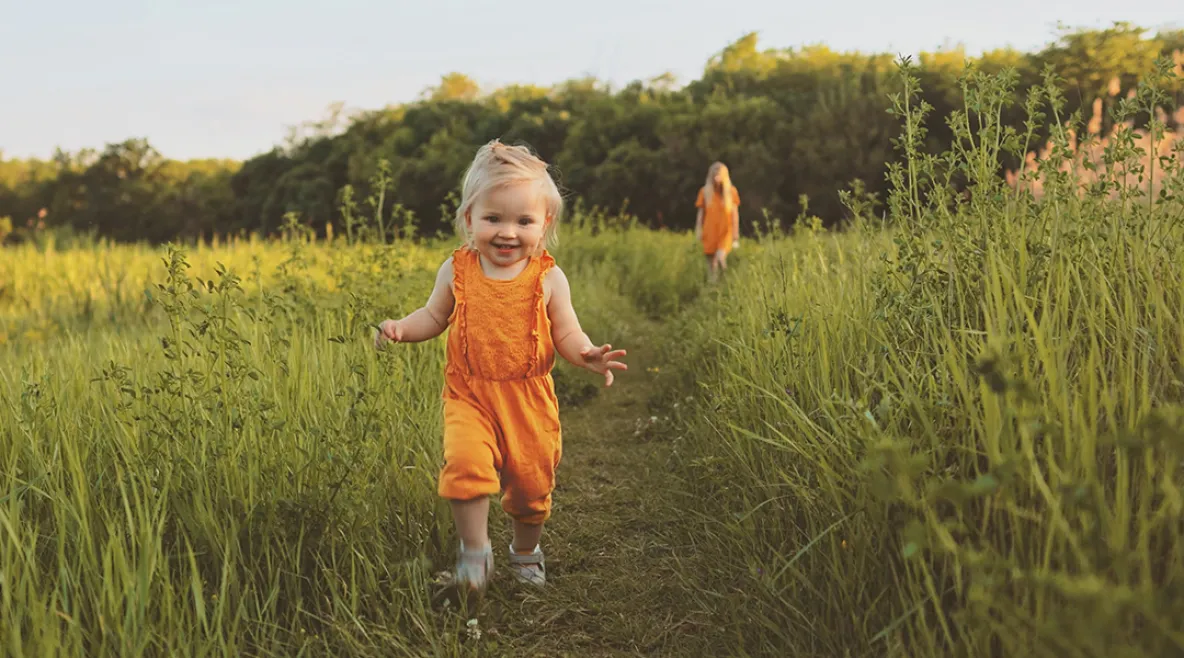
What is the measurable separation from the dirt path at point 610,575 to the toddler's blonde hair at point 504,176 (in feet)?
3.99

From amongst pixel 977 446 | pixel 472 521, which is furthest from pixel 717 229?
pixel 977 446

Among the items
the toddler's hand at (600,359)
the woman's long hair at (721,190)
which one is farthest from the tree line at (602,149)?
the toddler's hand at (600,359)

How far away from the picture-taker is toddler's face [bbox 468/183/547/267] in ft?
8.98

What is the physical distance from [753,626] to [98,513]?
1.93 m

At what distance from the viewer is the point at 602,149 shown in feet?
73.3

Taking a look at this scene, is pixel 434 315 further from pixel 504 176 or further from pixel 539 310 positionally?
pixel 504 176

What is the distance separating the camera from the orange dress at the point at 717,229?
397 inches

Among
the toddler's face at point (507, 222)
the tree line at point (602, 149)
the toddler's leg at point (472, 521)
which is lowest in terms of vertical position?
the toddler's leg at point (472, 521)

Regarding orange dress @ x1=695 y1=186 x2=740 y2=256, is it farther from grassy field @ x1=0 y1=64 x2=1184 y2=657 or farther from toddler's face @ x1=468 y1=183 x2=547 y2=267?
toddler's face @ x1=468 y1=183 x2=547 y2=267

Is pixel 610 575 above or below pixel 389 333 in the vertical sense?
below

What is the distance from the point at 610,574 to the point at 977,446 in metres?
1.40

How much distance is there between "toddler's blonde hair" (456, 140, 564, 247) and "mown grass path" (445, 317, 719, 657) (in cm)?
122

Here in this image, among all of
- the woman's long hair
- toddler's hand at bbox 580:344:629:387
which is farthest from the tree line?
toddler's hand at bbox 580:344:629:387

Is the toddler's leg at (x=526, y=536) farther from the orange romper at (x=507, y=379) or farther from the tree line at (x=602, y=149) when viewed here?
the tree line at (x=602, y=149)
